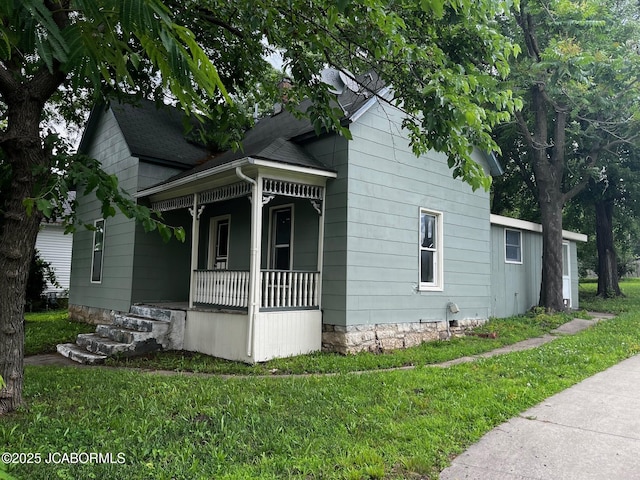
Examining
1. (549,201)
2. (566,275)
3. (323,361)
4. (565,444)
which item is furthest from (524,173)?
(565,444)

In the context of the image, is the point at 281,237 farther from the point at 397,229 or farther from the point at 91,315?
the point at 91,315

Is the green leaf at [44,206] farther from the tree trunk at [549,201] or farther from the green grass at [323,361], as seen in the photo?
the tree trunk at [549,201]

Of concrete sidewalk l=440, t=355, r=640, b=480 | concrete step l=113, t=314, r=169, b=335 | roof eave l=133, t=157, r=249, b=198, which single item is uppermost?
roof eave l=133, t=157, r=249, b=198

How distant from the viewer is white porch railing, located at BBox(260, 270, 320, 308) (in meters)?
7.48

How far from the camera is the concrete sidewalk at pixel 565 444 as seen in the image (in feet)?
10.6

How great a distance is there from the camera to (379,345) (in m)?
8.16

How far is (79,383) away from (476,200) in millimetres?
8885

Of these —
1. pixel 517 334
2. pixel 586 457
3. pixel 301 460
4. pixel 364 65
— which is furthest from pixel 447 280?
pixel 301 460

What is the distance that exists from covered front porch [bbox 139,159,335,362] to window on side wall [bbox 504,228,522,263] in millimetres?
6621

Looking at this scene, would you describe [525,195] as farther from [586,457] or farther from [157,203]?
[586,457]

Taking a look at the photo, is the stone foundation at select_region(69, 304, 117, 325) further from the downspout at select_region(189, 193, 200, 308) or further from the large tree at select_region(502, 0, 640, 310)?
the large tree at select_region(502, 0, 640, 310)

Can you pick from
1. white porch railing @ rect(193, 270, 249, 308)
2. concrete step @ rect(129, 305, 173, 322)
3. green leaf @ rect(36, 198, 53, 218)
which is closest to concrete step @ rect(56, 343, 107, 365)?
concrete step @ rect(129, 305, 173, 322)

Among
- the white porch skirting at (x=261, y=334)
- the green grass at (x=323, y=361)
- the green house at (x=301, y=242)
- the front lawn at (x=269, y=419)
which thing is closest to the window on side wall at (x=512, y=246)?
the green house at (x=301, y=242)

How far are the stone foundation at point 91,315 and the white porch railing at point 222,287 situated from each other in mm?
2966
